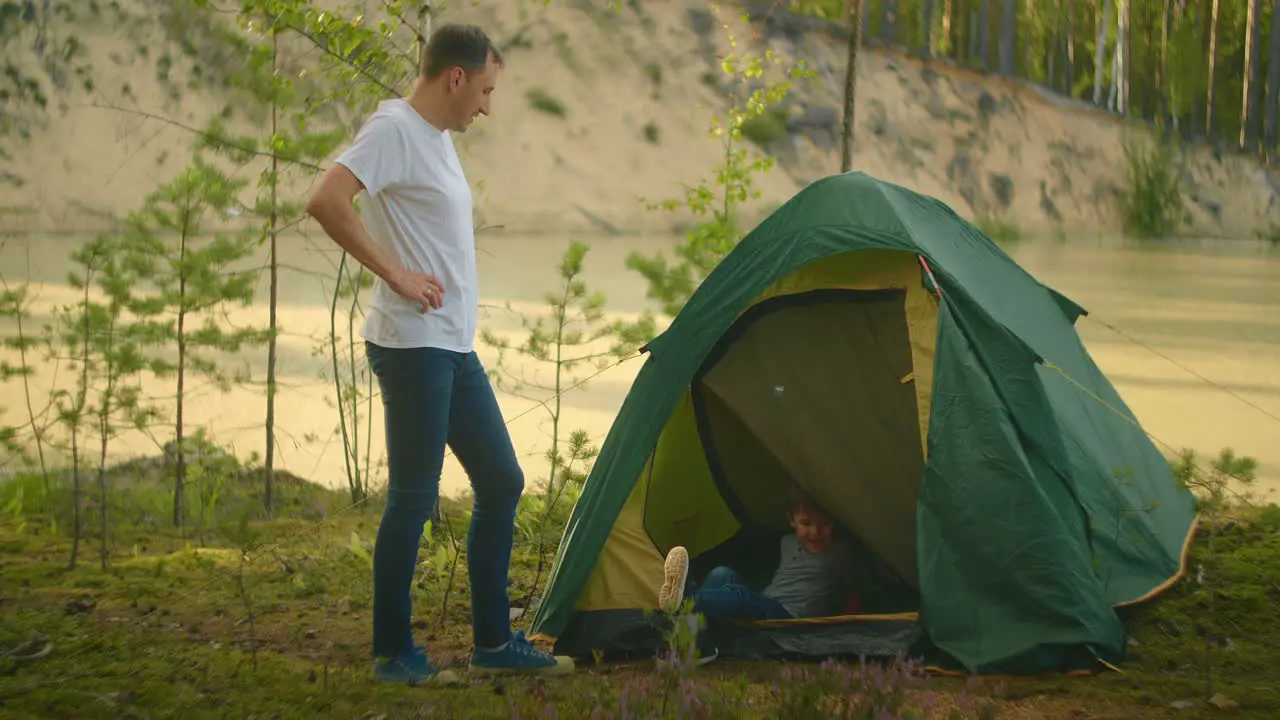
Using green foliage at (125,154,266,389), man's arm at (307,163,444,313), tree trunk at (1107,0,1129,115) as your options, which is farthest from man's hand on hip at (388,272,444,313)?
tree trunk at (1107,0,1129,115)

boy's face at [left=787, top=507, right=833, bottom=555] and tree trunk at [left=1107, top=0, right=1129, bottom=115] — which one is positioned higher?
tree trunk at [left=1107, top=0, right=1129, bottom=115]

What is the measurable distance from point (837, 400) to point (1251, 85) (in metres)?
30.1

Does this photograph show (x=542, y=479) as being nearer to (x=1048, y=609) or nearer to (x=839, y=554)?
(x=839, y=554)

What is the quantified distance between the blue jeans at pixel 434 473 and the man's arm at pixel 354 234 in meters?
0.15

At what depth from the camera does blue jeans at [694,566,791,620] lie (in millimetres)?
3863

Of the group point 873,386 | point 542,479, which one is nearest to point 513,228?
point 542,479

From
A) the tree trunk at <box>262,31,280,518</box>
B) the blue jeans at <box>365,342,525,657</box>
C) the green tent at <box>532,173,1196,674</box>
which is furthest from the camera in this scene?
the tree trunk at <box>262,31,280,518</box>

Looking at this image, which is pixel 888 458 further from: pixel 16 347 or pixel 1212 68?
pixel 1212 68

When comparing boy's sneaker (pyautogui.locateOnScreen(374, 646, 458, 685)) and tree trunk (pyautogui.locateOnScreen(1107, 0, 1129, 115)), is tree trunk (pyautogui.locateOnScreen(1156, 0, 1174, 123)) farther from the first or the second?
boy's sneaker (pyautogui.locateOnScreen(374, 646, 458, 685))

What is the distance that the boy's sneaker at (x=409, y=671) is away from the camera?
3316mm

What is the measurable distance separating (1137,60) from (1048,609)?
→ 33.7 meters

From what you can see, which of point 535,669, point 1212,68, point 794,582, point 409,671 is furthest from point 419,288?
point 1212,68

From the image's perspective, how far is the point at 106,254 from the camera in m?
5.41

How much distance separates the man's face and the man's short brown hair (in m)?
0.02
